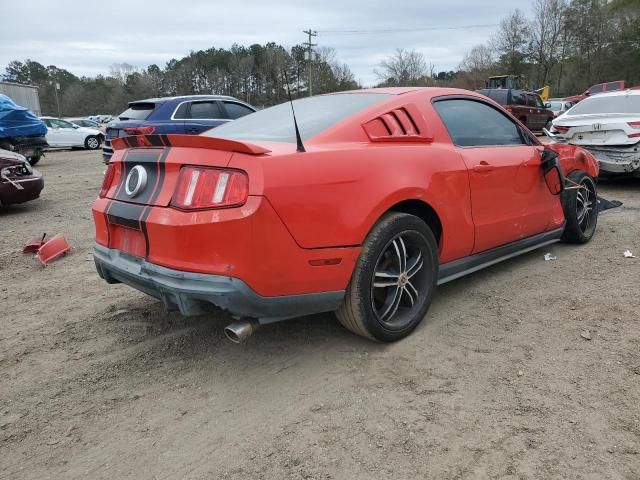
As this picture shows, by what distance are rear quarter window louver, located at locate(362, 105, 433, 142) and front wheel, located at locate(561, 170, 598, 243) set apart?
6.91 feet

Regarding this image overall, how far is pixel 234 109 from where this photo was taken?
10180 millimetres

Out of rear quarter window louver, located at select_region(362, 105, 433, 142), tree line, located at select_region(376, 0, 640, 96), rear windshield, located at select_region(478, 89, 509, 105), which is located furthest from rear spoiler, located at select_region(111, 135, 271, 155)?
tree line, located at select_region(376, 0, 640, 96)

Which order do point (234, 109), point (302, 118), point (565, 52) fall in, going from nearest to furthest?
point (302, 118), point (234, 109), point (565, 52)

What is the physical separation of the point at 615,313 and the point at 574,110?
6.14 metres

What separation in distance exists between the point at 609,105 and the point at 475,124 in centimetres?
547

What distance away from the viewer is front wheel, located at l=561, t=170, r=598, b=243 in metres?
4.58

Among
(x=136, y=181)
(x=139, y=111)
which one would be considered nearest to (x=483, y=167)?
(x=136, y=181)

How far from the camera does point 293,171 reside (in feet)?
7.84

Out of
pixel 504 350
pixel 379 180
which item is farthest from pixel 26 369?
pixel 504 350

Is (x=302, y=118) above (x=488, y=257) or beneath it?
above

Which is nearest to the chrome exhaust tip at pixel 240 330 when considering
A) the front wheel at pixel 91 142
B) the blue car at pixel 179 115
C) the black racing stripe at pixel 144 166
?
the black racing stripe at pixel 144 166

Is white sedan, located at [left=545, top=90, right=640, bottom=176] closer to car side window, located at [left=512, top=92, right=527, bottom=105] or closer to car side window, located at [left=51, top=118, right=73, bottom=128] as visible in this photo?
car side window, located at [left=512, top=92, right=527, bottom=105]

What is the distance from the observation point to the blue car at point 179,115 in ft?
31.3

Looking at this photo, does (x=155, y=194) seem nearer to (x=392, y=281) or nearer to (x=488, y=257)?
(x=392, y=281)
